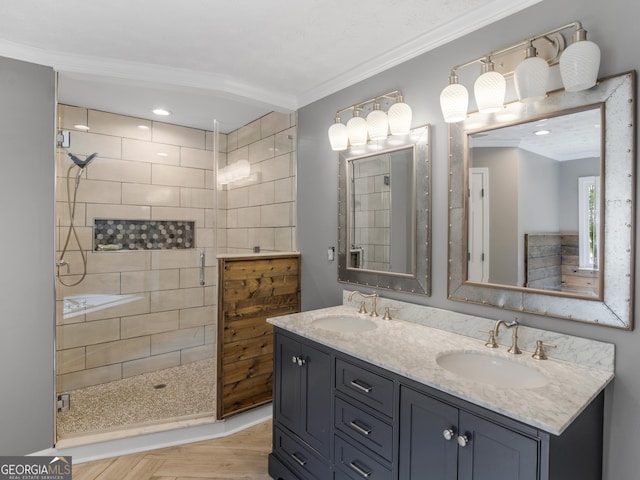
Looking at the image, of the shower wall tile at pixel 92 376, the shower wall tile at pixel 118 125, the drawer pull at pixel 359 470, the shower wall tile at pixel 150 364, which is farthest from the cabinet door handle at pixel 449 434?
the shower wall tile at pixel 118 125

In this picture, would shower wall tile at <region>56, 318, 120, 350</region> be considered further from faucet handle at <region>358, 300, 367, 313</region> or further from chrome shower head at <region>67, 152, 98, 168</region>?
faucet handle at <region>358, 300, 367, 313</region>

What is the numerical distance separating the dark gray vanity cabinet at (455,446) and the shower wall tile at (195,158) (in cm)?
279

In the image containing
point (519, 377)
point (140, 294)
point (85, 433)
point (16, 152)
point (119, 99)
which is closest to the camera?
point (519, 377)

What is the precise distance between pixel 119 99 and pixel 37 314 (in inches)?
66.8

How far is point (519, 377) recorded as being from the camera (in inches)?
57.6

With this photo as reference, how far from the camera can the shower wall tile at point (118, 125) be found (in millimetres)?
2963

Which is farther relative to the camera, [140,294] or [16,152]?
[140,294]

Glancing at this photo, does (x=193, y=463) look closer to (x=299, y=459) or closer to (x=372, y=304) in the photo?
(x=299, y=459)

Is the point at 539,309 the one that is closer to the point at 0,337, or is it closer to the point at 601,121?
the point at 601,121

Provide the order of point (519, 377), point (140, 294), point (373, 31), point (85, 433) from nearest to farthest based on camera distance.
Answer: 1. point (519, 377)
2. point (373, 31)
3. point (85, 433)
4. point (140, 294)

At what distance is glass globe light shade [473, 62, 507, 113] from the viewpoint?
5.07 ft

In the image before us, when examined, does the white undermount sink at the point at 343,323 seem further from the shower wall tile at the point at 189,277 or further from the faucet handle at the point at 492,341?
the shower wall tile at the point at 189,277

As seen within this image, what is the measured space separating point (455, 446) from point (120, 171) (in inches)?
124

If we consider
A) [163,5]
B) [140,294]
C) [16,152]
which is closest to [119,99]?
[16,152]
